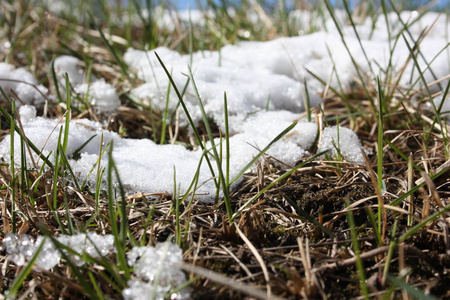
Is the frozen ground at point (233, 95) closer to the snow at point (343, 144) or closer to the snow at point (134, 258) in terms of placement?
the snow at point (343, 144)

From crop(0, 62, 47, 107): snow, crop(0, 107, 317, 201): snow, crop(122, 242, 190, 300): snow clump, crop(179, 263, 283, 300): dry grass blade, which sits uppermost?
crop(0, 62, 47, 107): snow

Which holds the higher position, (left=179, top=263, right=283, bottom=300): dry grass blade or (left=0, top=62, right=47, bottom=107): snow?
(left=0, top=62, right=47, bottom=107): snow

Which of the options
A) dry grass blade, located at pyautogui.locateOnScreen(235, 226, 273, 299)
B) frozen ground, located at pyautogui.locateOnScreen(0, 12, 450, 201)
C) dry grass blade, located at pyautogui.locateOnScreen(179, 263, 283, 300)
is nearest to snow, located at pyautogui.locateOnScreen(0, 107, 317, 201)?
frozen ground, located at pyautogui.locateOnScreen(0, 12, 450, 201)

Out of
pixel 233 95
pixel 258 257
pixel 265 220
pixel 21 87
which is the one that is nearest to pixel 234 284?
pixel 258 257

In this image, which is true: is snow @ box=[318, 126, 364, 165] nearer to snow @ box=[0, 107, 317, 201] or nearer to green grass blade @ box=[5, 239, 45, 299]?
snow @ box=[0, 107, 317, 201]

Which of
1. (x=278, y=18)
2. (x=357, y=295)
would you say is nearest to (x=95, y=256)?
(x=357, y=295)

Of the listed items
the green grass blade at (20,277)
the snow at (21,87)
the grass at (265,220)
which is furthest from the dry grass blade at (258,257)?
the snow at (21,87)

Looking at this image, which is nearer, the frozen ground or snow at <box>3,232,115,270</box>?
snow at <box>3,232,115,270</box>

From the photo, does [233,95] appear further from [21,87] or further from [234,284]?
[234,284]
